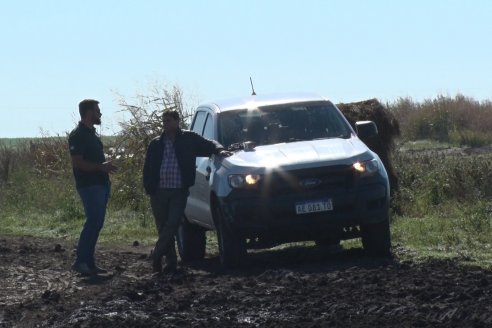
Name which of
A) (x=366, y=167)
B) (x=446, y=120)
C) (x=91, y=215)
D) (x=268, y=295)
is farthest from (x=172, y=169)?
(x=446, y=120)

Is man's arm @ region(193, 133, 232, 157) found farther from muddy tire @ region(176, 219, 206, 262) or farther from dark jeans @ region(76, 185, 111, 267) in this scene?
muddy tire @ region(176, 219, 206, 262)

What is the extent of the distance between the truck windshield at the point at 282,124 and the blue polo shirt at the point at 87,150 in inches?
53.1

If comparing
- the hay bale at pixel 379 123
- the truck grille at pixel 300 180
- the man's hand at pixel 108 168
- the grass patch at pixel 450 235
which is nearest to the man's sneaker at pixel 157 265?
the man's hand at pixel 108 168

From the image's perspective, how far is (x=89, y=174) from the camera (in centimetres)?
1489

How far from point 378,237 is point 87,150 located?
3.27 m

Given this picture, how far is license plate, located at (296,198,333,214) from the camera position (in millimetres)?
13633

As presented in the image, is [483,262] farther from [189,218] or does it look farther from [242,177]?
[189,218]

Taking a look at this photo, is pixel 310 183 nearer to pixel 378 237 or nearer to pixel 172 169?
pixel 378 237

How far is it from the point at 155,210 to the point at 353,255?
2.17m

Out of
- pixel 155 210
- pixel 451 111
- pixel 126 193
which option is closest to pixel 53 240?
pixel 126 193

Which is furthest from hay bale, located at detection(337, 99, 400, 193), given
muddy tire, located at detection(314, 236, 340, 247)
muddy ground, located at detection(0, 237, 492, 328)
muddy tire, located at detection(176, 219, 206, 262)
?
muddy ground, located at detection(0, 237, 492, 328)

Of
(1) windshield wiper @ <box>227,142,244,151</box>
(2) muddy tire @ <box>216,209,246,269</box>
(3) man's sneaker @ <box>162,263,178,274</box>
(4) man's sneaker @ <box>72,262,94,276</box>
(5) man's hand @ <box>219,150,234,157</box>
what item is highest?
(1) windshield wiper @ <box>227,142,244,151</box>

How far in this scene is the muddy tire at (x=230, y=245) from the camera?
14.1 m

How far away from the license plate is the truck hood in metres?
0.38
